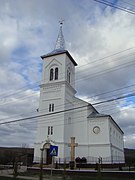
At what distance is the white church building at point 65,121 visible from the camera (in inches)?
1633

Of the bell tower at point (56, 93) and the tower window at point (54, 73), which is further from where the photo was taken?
the tower window at point (54, 73)

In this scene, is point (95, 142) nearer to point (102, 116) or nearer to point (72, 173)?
point (102, 116)

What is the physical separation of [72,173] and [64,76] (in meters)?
21.6

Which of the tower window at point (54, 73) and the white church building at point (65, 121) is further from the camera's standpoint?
the tower window at point (54, 73)

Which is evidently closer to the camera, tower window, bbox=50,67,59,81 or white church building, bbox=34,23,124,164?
white church building, bbox=34,23,124,164

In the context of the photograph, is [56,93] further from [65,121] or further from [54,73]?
[65,121]

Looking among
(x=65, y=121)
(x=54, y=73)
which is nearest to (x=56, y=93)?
(x=54, y=73)

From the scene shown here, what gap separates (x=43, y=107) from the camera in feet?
147

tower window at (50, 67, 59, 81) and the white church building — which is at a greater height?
tower window at (50, 67, 59, 81)

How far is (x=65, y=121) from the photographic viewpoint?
1678 inches

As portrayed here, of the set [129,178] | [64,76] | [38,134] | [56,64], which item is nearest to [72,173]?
[129,178]

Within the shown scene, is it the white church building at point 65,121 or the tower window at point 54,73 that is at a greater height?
the tower window at point 54,73

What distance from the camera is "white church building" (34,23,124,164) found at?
4147cm

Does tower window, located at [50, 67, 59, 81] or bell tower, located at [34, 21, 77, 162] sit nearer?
bell tower, located at [34, 21, 77, 162]
